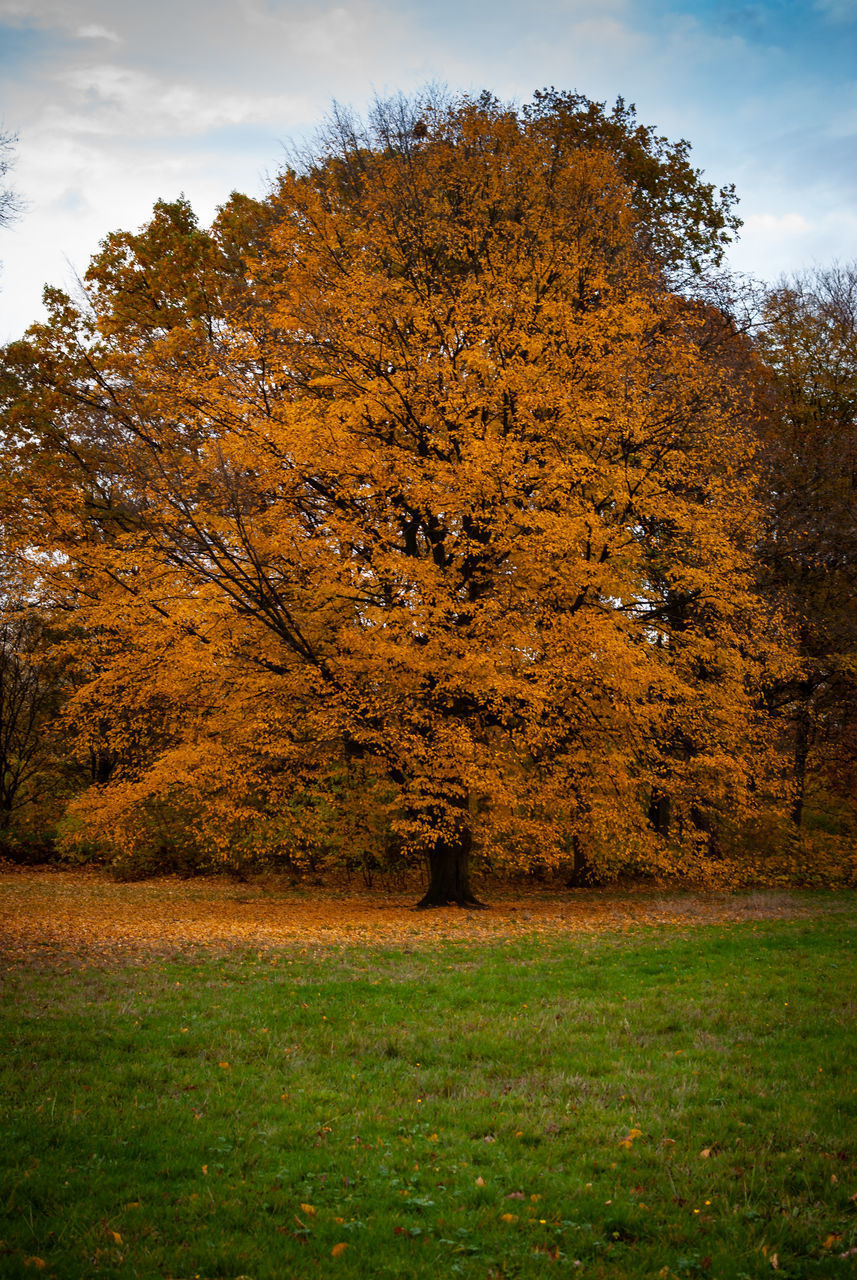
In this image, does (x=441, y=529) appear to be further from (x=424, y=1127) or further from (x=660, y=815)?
(x=424, y=1127)

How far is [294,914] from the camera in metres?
16.6

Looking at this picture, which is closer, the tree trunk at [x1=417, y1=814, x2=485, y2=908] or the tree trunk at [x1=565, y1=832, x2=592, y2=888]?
the tree trunk at [x1=417, y1=814, x2=485, y2=908]

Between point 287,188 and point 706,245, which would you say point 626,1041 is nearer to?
point 287,188

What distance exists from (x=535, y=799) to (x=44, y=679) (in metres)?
18.1

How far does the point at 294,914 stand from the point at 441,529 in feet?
26.6

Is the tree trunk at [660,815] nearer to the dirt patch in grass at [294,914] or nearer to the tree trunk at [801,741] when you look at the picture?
the dirt patch in grass at [294,914]

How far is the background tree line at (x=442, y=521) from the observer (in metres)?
15.2

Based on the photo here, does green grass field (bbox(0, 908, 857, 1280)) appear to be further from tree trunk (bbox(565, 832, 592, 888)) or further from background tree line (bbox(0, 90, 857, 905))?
tree trunk (bbox(565, 832, 592, 888))

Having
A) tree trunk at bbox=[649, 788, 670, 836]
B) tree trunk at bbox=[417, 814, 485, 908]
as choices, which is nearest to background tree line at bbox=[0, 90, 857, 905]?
tree trunk at bbox=[417, 814, 485, 908]

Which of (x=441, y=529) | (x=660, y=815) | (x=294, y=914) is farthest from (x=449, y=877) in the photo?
(x=660, y=815)

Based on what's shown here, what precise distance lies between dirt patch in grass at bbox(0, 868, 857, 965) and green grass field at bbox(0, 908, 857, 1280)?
8.77 ft

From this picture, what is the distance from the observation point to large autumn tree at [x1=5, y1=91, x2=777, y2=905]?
596 inches

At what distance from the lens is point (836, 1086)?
6.26 m

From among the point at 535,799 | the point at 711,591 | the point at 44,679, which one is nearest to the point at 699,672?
the point at 711,591
